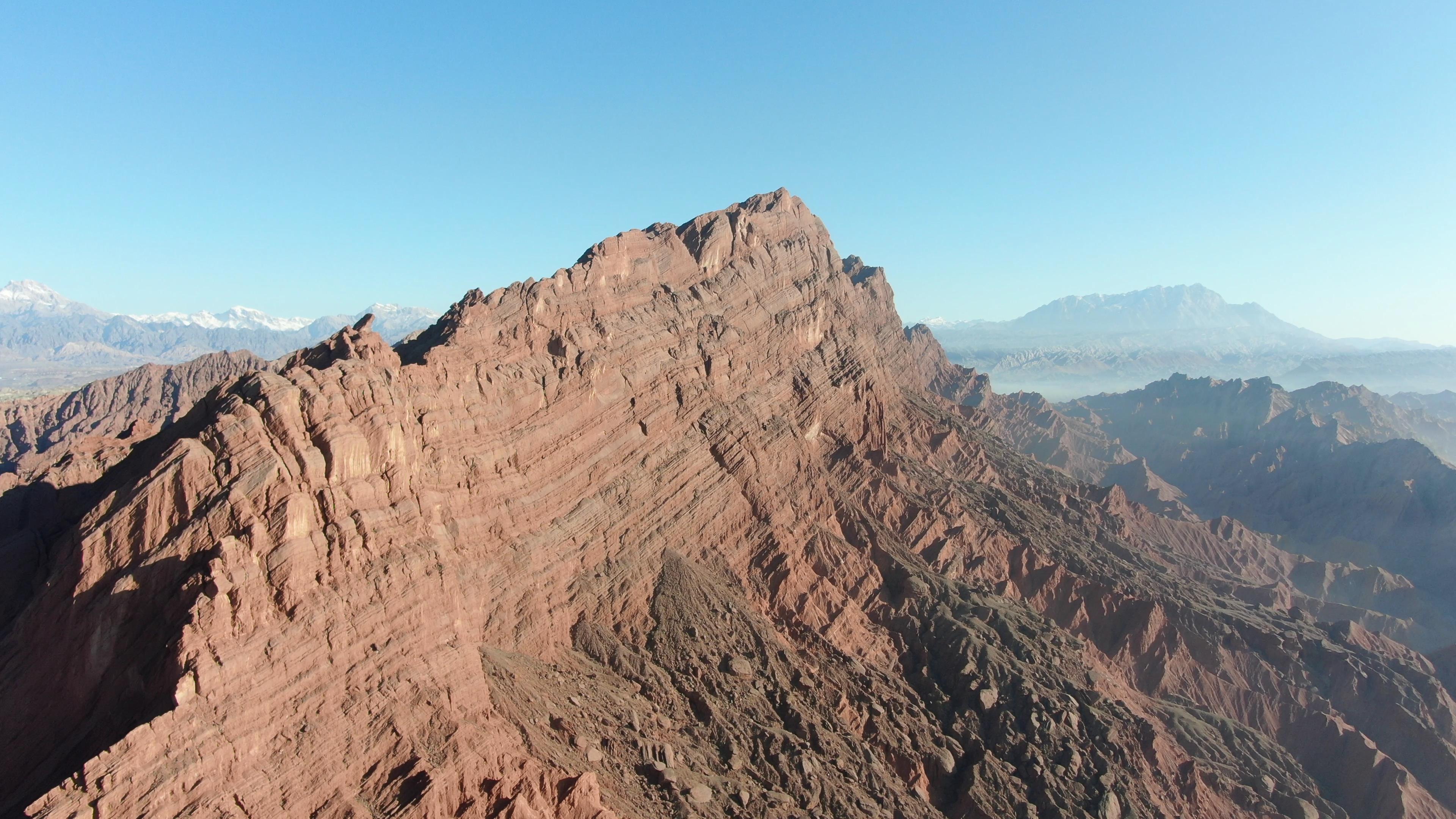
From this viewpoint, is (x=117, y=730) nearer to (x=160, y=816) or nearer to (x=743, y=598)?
(x=160, y=816)

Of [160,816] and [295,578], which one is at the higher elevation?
[295,578]

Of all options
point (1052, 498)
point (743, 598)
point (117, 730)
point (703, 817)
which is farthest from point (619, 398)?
point (1052, 498)

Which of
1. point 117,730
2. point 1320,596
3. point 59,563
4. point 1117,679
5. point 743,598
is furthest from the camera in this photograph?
point 1320,596

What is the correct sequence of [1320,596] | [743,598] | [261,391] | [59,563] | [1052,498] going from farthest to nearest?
[1320,596]
[1052,498]
[743,598]
[261,391]
[59,563]

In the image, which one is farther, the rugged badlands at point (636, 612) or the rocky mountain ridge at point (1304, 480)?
the rocky mountain ridge at point (1304, 480)

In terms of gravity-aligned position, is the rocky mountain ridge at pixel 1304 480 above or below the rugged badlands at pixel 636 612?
below

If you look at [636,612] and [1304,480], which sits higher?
[636,612]

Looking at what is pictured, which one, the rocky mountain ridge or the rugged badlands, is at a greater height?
the rugged badlands

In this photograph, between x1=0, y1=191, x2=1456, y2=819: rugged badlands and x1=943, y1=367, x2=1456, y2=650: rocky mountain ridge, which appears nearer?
x1=0, y1=191, x2=1456, y2=819: rugged badlands
